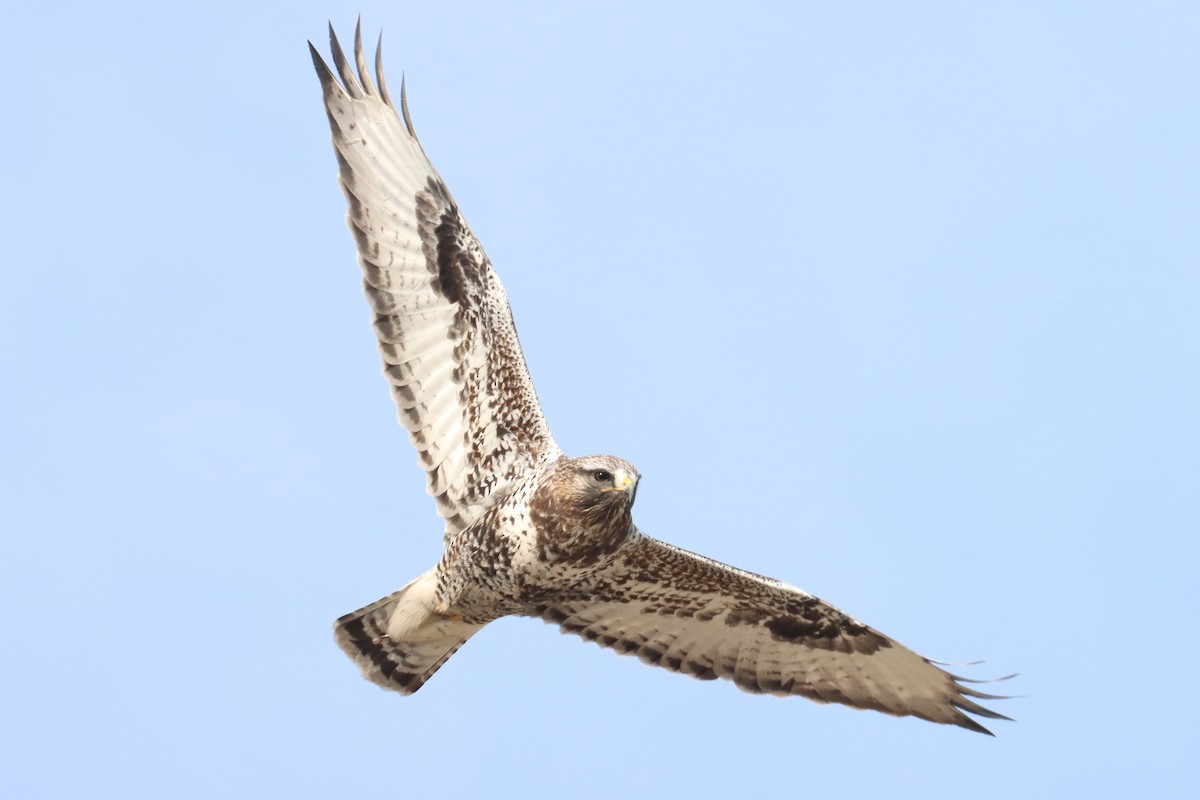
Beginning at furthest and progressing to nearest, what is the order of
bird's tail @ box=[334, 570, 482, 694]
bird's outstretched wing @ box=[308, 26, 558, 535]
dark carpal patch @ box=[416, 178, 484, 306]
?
dark carpal patch @ box=[416, 178, 484, 306] → bird's outstretched wing @ box=[308, 26, 558, 535] → bird's tail @ box=[334, 570, 482, 694]

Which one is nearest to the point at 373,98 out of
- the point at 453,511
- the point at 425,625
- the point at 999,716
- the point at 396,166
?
the point at 396,166

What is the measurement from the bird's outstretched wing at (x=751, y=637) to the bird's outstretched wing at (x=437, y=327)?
98 centimetres

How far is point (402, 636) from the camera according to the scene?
961cm

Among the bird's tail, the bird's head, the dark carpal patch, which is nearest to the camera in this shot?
the bird's head

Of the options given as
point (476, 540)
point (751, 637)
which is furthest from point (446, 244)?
point (751, 637)

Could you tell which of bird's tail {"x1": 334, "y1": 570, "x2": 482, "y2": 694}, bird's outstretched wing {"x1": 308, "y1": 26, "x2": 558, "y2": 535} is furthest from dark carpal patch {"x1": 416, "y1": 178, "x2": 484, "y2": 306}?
bird's tail {"x1": 334, "y1": 570, "x2": 482, "y2": 694}

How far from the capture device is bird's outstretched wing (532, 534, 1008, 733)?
383 inches

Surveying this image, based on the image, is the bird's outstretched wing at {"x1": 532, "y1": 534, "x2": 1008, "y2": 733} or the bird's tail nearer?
the bird's tail

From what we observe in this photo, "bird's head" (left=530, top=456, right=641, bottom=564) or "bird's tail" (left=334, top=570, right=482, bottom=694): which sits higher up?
"bird's head" (left=530, top=456, right=641, bottom=564)

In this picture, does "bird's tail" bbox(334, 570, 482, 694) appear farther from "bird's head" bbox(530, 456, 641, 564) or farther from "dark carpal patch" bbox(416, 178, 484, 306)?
"dark carpal patch" bbox(416, 178, 484, 306)

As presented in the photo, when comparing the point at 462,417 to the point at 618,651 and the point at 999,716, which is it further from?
the point at 999,716

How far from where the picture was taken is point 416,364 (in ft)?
31.8

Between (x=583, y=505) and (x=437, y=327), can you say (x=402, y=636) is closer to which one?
(x=583, y=505)

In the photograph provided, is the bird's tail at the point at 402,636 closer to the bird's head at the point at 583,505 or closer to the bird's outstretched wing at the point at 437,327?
the bird's outstretched wing at the point at 437,327
